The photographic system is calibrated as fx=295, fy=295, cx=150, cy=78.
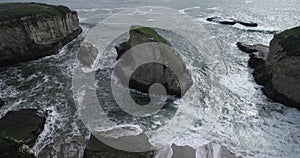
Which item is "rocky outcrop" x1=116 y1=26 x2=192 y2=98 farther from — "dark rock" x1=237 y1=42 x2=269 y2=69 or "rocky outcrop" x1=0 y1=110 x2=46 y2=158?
"dark rock" x1=237 y1=42 x2=269 y2=69

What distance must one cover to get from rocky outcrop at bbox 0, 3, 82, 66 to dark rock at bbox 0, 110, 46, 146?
36.0 feet

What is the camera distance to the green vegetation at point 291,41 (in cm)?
2091

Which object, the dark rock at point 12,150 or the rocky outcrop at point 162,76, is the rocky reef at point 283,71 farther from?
the dark rock at point 12,150

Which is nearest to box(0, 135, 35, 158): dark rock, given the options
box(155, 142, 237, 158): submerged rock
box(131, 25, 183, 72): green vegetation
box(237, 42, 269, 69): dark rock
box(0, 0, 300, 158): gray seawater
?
box(0, 0, 300, 158): gray seawater

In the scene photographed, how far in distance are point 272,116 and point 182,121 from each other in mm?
5894

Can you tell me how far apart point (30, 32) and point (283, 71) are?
22294mm

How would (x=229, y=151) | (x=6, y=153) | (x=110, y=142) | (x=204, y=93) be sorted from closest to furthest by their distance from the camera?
(x=6, y=153)
(x=110, y=142)
(x=229, y=151)
(x=204, y=93)

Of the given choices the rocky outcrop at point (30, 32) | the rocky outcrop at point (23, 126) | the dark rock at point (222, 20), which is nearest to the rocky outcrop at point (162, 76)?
the rocky outcrop at point (23, 126)

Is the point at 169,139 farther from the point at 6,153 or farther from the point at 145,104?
the point at 6,153

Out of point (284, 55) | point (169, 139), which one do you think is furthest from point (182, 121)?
point (284, 55)

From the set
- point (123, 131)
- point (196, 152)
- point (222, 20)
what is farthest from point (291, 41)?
point (222, 20)

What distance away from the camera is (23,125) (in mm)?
16078

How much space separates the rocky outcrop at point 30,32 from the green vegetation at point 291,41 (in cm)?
2109

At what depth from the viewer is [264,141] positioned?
1578 cm
